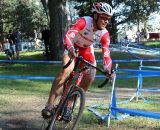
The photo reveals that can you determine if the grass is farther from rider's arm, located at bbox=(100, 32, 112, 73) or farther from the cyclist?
rider's arm, located at bbox=(100, 32, 112, 73)

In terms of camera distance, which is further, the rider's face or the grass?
the grass

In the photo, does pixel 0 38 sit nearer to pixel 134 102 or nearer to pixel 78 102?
pixel 134 102

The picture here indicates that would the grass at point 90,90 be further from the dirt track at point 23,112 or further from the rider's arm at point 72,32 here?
the rider's arm at point 72,32

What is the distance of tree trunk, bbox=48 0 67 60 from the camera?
69.7 feet

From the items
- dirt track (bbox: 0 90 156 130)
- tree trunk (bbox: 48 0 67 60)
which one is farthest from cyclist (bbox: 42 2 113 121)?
tree trunk (bbox: 48 0 67 60)

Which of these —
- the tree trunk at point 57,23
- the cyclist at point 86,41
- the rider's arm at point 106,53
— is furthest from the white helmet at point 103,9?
the tree trunk at point 57,23

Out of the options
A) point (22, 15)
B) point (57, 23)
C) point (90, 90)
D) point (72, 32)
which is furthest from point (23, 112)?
point (22, 15)

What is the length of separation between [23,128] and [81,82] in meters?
1.36

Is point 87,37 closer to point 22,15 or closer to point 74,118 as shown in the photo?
point 74,118

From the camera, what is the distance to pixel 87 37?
21.0 ft

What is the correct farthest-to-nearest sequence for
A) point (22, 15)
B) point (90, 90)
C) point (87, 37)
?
point (22, 15)
point (90, 90)
point (87, 37)

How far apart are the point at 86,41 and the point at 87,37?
8 centimetres

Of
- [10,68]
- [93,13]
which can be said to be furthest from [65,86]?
[10,68]

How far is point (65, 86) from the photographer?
6.20 metres
